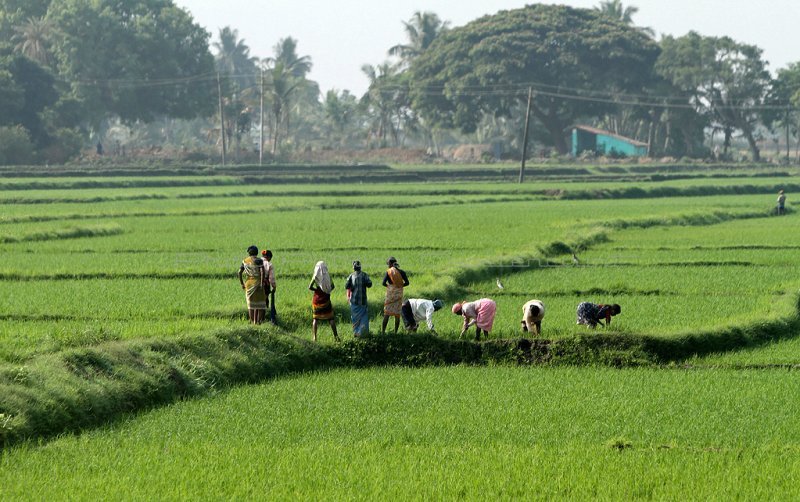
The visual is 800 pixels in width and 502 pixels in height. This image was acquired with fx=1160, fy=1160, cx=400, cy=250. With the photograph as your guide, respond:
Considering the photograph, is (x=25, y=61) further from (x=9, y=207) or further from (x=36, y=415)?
(x=36, y=415)

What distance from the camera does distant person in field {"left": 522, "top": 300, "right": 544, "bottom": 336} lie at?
1363 cm

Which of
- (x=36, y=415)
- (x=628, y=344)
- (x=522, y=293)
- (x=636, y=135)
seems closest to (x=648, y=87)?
(x=636, y=135)

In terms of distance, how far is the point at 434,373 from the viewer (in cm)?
1291

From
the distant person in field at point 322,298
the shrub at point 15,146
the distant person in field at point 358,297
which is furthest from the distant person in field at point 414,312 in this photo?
the shrub at point 15,146

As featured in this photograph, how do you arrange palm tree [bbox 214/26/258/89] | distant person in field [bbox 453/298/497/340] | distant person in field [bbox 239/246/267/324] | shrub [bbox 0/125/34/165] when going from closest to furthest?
1. distant person in field [bbox 453/298/497/340]
2. distant person in field [bbox 239/246/267/324]
3. shrub [bbox 0/125/34/165]
4. palm tree [bbox 214/26/258/89]

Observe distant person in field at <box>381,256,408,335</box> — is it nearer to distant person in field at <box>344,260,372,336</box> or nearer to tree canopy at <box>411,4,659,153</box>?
distant person in field at <box>344,260,372,336</box>

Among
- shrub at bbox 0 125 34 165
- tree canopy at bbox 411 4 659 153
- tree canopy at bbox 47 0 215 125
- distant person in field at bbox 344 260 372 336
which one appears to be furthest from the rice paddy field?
tree canopy at bbox 411 4 659 153

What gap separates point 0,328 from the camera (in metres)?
14.1

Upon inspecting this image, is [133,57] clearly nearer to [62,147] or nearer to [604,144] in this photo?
[62,147]

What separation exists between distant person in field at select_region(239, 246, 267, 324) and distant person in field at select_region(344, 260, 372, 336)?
3.72 ft

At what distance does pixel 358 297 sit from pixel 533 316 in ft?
6.86

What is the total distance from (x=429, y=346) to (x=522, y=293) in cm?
471

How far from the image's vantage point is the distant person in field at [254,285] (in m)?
13.7

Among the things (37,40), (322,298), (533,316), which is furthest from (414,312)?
(37,40)
